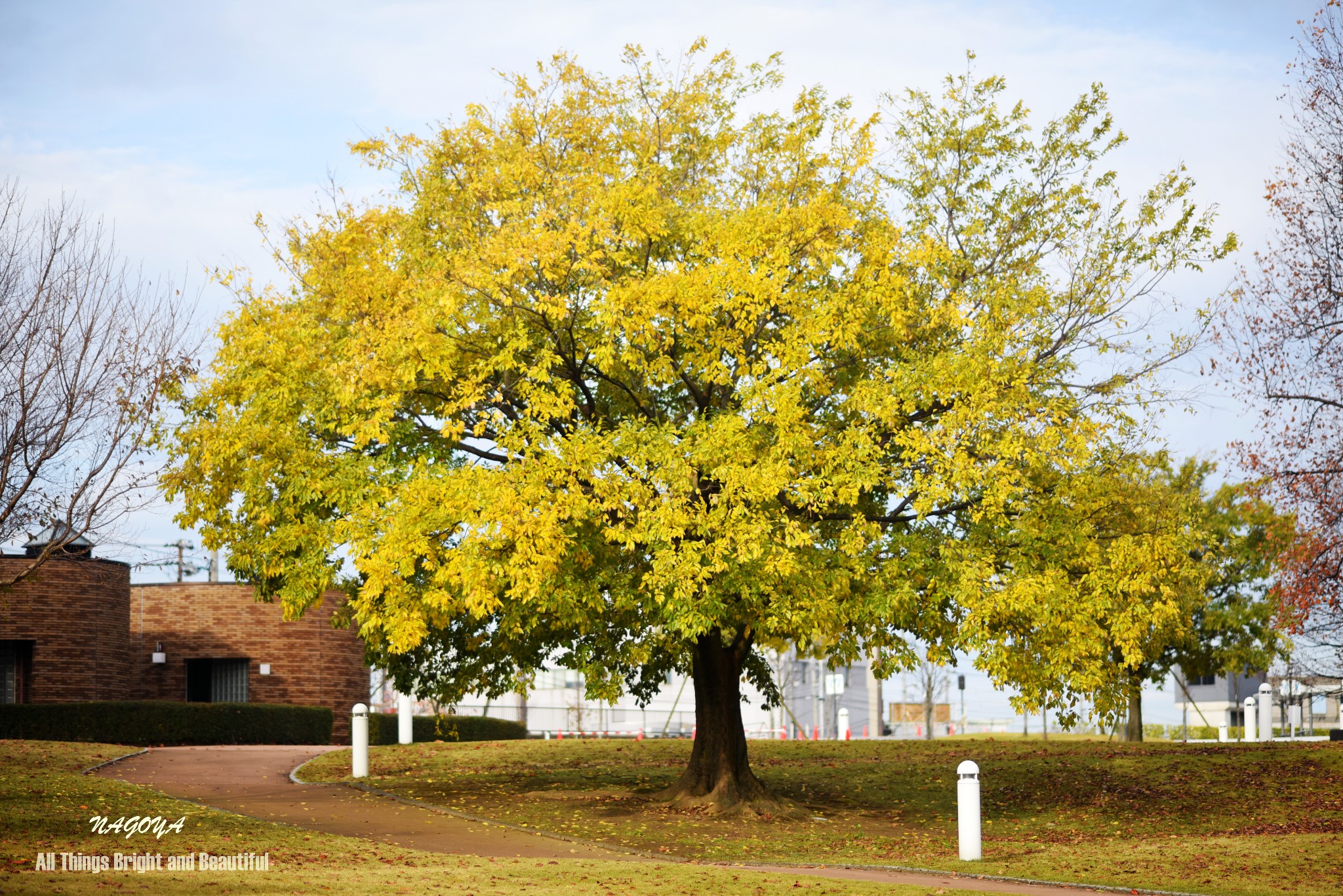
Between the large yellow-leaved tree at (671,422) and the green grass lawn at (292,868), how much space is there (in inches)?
105

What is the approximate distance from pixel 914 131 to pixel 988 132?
106cm

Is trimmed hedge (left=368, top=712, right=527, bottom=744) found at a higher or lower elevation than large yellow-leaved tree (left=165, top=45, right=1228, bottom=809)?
lower

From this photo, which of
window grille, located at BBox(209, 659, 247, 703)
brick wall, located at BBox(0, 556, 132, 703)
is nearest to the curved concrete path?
brick wall, located at BBox(0, 556, 132, 703)

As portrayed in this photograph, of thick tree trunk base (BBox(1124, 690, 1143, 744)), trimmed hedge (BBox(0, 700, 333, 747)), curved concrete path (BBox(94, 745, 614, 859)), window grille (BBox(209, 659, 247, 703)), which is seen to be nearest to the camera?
curved concrete path (BBox(94, 745, 614, 859))

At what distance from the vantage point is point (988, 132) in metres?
18.8

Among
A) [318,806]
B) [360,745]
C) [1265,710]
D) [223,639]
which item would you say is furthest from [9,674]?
[1265,710]

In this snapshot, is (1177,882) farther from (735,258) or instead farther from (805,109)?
(805,109)

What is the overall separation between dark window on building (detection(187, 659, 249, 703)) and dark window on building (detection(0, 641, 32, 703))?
478 cm

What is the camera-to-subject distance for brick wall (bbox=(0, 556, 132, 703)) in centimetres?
2834

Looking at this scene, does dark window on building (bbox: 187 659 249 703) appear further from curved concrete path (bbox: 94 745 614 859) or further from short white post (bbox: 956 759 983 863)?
short white post (bbox: 956 759 983 863)

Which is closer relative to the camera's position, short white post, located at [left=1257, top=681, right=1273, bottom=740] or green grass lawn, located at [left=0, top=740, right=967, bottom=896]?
green grass lawn, located at [left=0, top=740, right=967, bottom=896]

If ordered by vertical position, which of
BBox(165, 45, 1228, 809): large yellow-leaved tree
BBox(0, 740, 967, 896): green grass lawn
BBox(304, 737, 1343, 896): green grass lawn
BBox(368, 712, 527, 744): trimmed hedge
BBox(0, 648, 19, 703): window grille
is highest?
BBox(165, 45, 1228, 809): large yellow-leaved tree

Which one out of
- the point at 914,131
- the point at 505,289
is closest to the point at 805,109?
the point at 914,131

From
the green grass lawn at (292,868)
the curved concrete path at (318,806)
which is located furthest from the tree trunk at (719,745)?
the green grass lawn at (292,868)
